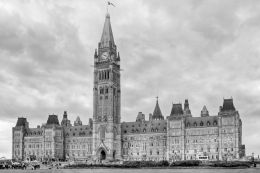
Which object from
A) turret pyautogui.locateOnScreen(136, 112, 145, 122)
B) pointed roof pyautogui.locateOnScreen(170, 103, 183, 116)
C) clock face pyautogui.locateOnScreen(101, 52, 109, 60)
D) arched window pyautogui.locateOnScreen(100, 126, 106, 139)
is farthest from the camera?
turret pyautogui.locateOnScreen(136, 112, 145, 122)

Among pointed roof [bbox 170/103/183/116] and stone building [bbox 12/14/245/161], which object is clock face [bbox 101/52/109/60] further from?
pointed roof [bbox 170/103/183/116]

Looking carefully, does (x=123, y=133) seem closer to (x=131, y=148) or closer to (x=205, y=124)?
(x=131, y=148)

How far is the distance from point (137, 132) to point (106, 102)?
1670 centimetres

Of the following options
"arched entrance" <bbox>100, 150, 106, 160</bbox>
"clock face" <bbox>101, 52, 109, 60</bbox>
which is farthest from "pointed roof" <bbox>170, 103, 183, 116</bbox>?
"clock face" <bbox>101, 52, 109, 60</bbox>

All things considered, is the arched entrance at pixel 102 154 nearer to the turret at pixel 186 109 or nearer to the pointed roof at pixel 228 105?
the turret at pixel 186 109

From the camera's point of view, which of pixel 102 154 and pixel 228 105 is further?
pixel 102 154

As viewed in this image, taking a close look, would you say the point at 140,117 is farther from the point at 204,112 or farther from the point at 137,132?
the point at 204,112

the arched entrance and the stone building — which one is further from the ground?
the stone building

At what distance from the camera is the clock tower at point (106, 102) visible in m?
182

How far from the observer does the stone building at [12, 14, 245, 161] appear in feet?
529

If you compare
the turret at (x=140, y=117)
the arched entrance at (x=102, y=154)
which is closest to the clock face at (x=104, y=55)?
the turret at (x=140, y=117)

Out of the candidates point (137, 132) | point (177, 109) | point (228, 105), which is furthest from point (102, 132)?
point (228, 105)

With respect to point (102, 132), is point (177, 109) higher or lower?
higher

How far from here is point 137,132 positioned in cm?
18638
